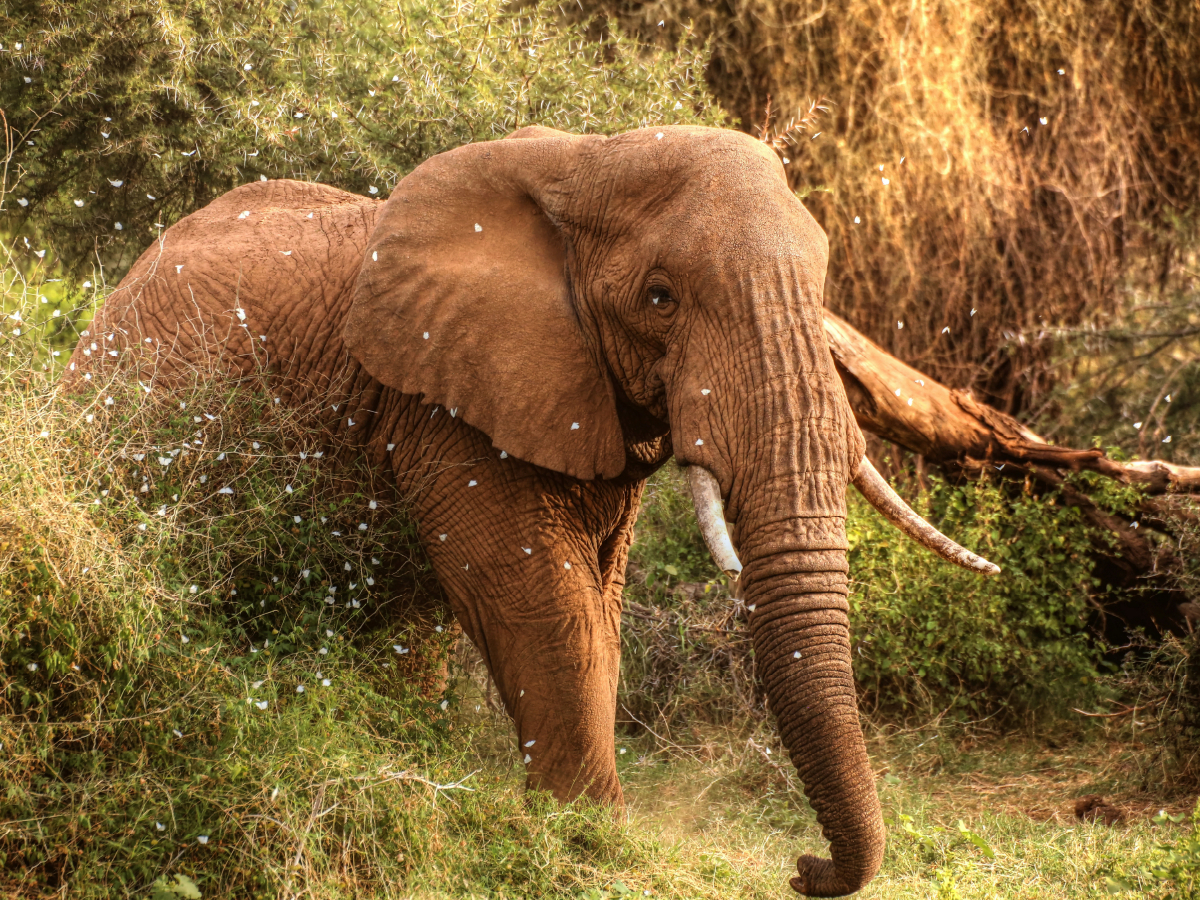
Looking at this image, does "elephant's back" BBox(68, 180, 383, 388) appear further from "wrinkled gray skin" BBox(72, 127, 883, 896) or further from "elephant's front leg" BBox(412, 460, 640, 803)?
"elephant's front leg" BBox(412, 460, 640, 803)

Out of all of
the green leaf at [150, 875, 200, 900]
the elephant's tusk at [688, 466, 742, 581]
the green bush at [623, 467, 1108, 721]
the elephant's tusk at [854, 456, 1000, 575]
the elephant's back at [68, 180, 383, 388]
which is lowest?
the green bush at [623, 467, 1108, 721]

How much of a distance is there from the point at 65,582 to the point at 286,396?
1532 millimetres

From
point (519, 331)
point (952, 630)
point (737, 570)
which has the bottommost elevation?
Answer: point (952, 630)

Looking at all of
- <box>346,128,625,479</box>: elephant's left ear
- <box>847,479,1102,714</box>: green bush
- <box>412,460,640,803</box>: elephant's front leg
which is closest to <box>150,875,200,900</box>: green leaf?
<box>412,460,640,803</box>: elephant's front leg

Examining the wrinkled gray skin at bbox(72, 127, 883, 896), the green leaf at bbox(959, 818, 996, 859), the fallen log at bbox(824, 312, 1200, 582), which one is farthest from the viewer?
the fallen log at bbox(824, 312, 1200, 582)

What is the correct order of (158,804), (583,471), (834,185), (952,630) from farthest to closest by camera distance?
(834,185) → (952,630) → (583,471) → (158,804)

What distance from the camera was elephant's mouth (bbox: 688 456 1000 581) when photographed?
3963 millimetres

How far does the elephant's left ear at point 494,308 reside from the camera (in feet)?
14.7

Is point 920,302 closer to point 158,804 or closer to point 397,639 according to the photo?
point 397,639

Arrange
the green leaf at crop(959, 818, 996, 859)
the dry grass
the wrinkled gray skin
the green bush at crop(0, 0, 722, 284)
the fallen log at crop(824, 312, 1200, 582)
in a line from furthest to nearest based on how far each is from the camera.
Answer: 1. the dry grass
2. the fallen log at crop(824, 312, 1200, 582)
3. the green bush at crop(0, 0, 722, 284)
4. the green leaf at crop(959, 818, 996, 859)
5. the wrinkled gray skin

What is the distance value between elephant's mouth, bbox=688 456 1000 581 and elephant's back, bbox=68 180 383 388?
177 centimetres

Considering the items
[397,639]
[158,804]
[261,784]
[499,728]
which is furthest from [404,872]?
[499,728]

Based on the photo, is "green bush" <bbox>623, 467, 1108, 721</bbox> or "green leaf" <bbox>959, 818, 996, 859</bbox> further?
"green bush" <bbox>623, 467, 1108, 721</bbox>

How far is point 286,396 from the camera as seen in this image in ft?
16.8
